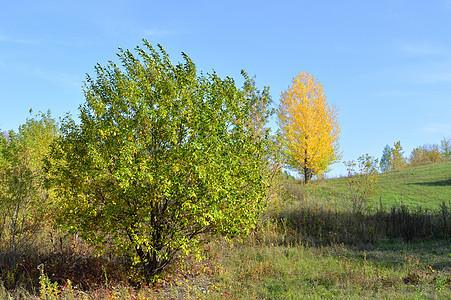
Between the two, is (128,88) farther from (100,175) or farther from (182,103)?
(100,175)

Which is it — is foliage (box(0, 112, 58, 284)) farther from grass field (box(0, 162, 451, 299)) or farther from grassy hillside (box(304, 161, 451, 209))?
grassy hillside (box(304, 161, 451, 209))

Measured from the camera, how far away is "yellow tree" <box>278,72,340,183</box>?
25.3 metres

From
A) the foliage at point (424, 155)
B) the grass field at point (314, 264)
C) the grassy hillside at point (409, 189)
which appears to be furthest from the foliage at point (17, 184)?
the foliage at point (424, 155)

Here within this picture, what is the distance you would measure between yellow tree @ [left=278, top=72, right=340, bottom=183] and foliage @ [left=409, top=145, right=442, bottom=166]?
1408 inches

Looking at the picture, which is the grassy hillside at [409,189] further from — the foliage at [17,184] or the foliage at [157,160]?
the foliage at [17,184]

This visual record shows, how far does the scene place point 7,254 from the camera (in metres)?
10.1

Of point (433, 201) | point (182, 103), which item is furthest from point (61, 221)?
point (433, 201)

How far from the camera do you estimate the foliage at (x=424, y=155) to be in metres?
55.5

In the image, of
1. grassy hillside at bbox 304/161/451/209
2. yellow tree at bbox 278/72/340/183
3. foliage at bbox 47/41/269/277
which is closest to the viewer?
foliage at bbox 47/41/269/277

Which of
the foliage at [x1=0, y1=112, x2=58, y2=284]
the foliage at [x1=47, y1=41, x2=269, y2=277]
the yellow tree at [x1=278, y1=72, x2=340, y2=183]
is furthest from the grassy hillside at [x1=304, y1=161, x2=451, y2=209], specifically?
the foliage at [x1=0, y1=112, x2=58, y2=284]

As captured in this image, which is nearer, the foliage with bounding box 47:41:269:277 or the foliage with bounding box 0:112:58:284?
the foliage with bounding box 47:41:269:277

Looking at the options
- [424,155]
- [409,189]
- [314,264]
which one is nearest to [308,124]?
[409,189]

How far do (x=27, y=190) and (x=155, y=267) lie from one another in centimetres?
425

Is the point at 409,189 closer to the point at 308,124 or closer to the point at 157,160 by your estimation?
the point at 308,124
